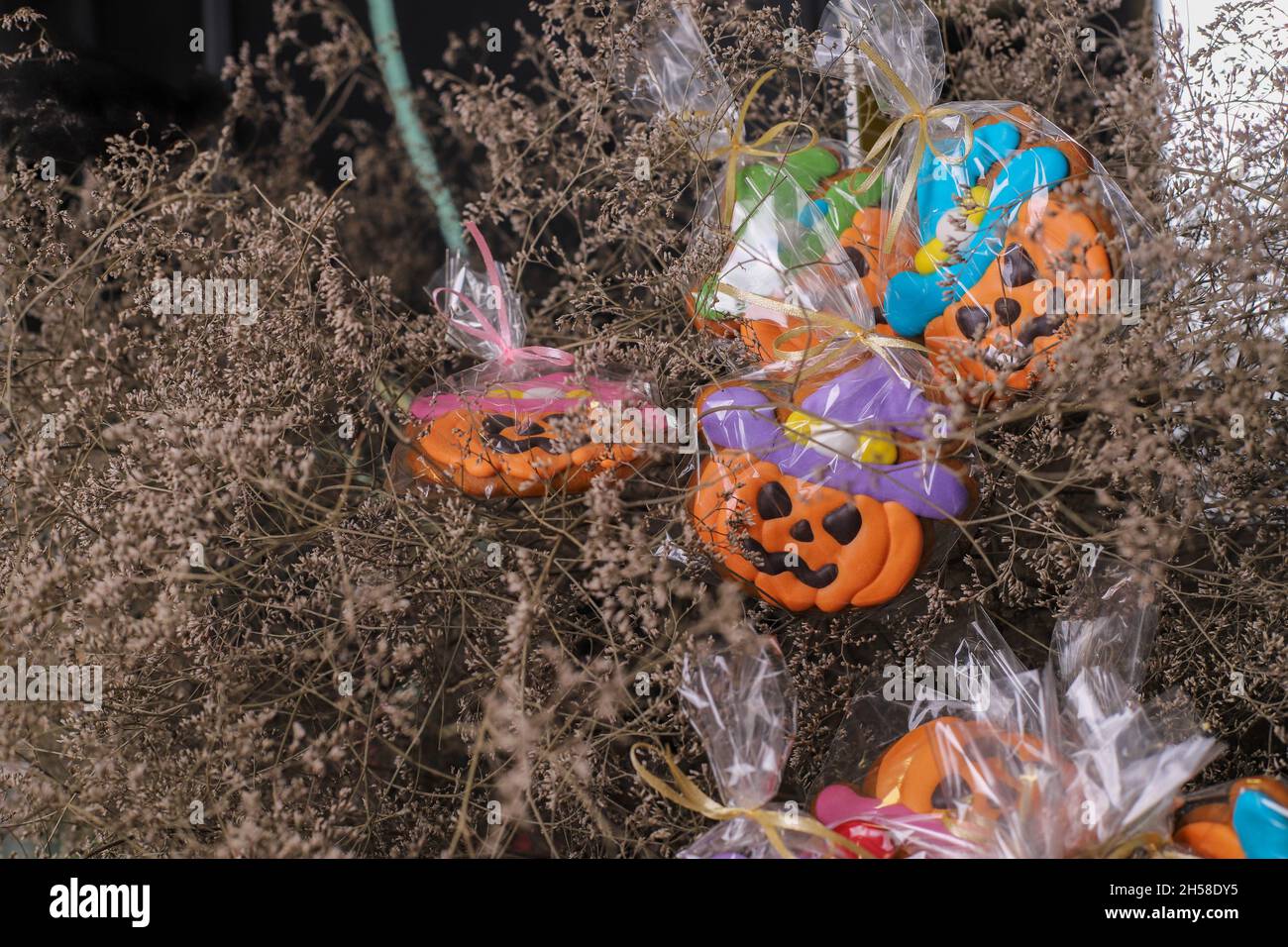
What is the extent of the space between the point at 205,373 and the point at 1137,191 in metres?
0.79

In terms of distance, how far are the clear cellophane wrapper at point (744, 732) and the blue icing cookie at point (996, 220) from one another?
0.34 metres

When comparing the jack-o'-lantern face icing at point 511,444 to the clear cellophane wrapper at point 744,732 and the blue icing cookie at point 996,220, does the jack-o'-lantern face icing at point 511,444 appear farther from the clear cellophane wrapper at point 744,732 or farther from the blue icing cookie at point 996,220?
the blue icing cookie at point 996,220

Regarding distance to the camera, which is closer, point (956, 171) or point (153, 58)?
point (956, 171)

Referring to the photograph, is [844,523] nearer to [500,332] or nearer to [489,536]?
[489,536]

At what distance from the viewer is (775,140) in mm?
1075

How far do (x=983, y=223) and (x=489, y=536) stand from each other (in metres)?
0.49

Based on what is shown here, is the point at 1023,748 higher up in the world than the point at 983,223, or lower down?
lower down

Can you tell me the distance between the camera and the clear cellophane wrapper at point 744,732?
751 millimetres

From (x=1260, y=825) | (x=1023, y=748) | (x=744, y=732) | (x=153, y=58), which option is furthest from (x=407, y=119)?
(x=1260, y=825)

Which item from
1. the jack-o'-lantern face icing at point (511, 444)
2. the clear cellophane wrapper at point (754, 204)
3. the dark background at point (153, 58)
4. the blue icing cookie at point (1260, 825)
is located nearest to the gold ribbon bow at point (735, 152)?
the clear cellophane wrapper at point (754, 204)

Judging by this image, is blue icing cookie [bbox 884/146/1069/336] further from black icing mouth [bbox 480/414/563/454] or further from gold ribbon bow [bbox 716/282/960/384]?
black icing mouth [bbox 480/414/563/454]

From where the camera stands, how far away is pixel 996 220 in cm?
89
